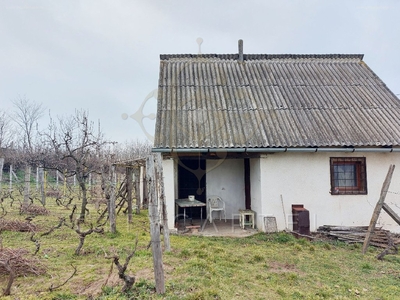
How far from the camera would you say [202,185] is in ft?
29.0

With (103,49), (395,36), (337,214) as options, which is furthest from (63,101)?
(395,36)

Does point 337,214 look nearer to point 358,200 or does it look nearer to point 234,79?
point 358,200

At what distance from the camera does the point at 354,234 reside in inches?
261

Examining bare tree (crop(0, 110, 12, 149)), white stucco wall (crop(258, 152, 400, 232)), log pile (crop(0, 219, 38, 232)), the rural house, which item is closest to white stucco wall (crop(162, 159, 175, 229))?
the rural house

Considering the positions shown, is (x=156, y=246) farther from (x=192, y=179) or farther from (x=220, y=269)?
(x=192, y=179)

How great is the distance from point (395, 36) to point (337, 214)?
34.4 ft

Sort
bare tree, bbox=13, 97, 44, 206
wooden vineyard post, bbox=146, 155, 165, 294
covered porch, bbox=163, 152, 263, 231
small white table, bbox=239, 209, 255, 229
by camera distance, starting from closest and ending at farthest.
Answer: wooden vineyard post, bbox=146, 155, 165, 294
small white table, bbox=239, 209, 255, 229
covered porch, bbox=163, 152, 263, 231
bare tree, bbox=13, 97, 44, 206

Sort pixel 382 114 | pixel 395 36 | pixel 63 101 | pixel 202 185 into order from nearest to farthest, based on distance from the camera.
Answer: pixel 382 114, pixel 202 185, pixel 395 36, pixel 63 101

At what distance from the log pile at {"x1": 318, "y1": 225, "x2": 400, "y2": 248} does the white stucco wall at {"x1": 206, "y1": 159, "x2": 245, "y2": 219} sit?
278cm

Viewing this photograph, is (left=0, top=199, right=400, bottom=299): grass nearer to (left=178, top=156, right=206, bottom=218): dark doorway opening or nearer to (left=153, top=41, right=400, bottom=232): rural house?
(left=153, top=41, right=400, bottom=232): rural house

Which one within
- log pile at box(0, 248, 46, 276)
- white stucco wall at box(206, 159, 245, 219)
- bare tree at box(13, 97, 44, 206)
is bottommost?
log pile at box(0, 248, 46, 276)

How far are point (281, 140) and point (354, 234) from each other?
3068 millimetres

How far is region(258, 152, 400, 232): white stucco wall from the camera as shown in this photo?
6.91 metres

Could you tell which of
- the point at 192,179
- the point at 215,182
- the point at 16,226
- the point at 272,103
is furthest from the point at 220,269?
the point at 16,226
